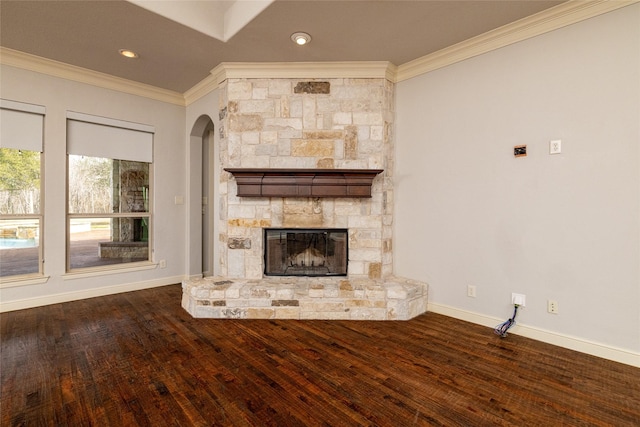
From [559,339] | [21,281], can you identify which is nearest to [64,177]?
[21,281]

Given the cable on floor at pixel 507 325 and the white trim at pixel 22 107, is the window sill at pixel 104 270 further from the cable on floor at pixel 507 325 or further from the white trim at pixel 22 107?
the cable on floor at pixel 507 325

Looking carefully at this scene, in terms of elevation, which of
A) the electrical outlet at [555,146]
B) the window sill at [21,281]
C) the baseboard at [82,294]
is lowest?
the baseboard at [82,294]

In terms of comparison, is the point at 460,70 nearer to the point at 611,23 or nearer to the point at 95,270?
the point at 611,23

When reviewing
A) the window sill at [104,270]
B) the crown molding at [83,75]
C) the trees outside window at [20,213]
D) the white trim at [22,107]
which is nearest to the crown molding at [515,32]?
the crown molding at [83,75]

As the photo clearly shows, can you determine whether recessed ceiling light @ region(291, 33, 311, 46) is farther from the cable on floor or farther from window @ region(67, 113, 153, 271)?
the cable on floor

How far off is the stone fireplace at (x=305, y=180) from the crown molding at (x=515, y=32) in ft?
1.46

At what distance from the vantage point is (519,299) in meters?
2.66

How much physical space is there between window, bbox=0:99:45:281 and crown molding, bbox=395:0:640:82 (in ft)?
13.9

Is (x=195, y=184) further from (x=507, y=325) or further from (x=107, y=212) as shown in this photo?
(x=507, y=325)

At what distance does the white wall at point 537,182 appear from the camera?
2.21m

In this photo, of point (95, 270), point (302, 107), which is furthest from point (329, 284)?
point (95, 270)

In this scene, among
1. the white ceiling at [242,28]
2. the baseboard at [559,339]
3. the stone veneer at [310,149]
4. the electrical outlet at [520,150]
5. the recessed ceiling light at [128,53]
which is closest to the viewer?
the baseboard at [559,339]

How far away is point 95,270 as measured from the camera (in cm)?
379

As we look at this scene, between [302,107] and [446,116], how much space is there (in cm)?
157
